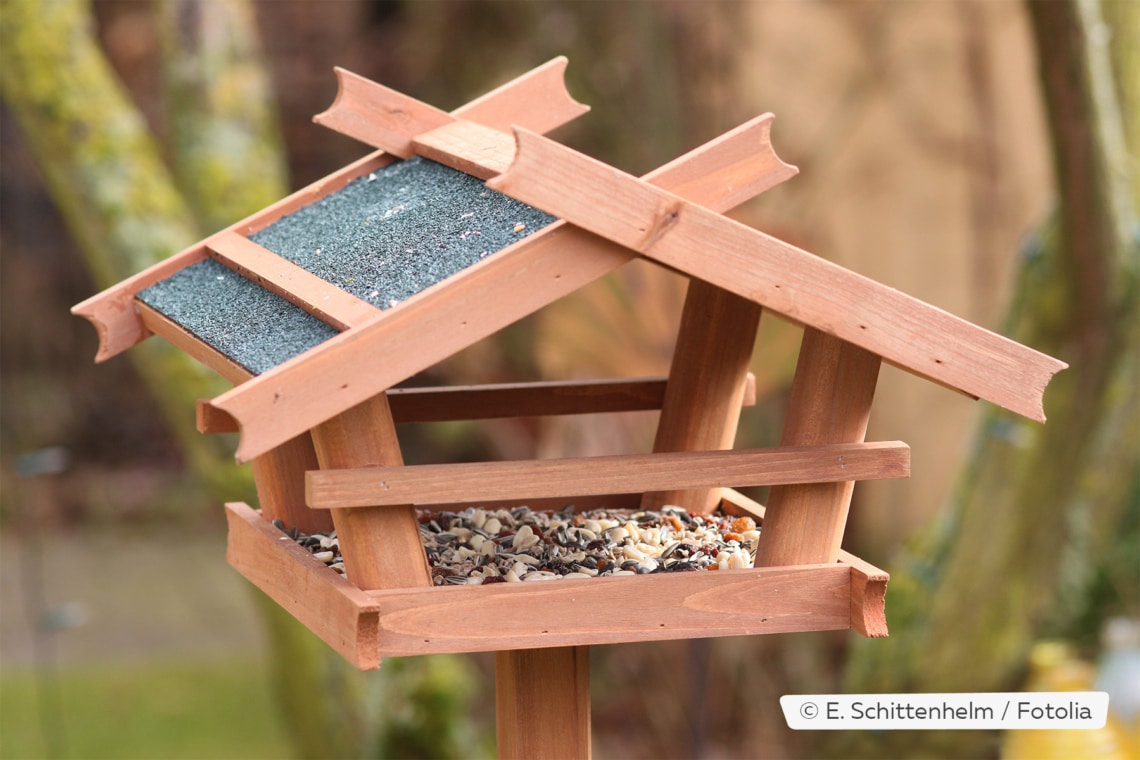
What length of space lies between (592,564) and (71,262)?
17.7ft

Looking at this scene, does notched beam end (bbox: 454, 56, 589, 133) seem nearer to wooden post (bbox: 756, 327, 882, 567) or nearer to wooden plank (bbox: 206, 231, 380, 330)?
wooden plank (bbox: 206, 231, 380, 330)

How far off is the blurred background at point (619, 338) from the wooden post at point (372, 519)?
1.48 metres

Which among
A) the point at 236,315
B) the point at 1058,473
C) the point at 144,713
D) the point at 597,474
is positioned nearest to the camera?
the point at 597,474

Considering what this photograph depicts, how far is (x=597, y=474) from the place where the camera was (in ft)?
4.24

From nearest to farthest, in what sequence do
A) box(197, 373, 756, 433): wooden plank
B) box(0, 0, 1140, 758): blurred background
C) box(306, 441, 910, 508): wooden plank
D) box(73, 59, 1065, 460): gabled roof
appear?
1. box(73, 59, 1065, 460): gabled roof
2. box(306, 441, 910, 508): wooden plank
3. box(197, 373, 756, 433): wooden plank
4. box(0, 0, 1140, 758): blurred background

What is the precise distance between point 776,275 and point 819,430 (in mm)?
217

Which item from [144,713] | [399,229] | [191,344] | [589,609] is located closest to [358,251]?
[399,229]

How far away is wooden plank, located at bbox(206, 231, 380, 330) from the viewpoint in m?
1.23

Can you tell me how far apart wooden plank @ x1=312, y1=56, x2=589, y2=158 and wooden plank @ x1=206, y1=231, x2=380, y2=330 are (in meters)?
0.21

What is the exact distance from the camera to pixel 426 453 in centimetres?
552

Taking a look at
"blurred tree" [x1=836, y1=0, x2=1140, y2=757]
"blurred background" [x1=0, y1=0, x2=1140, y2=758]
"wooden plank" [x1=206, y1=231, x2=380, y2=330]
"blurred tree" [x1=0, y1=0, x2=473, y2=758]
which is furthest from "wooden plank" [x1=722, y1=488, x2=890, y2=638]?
"blurred tree" [x1=0, y1=0, x2=473, y2=758]

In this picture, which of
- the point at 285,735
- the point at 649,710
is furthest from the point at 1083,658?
the point at 285,735

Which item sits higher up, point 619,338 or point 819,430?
point 619,338

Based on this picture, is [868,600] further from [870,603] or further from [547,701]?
[547,701]
